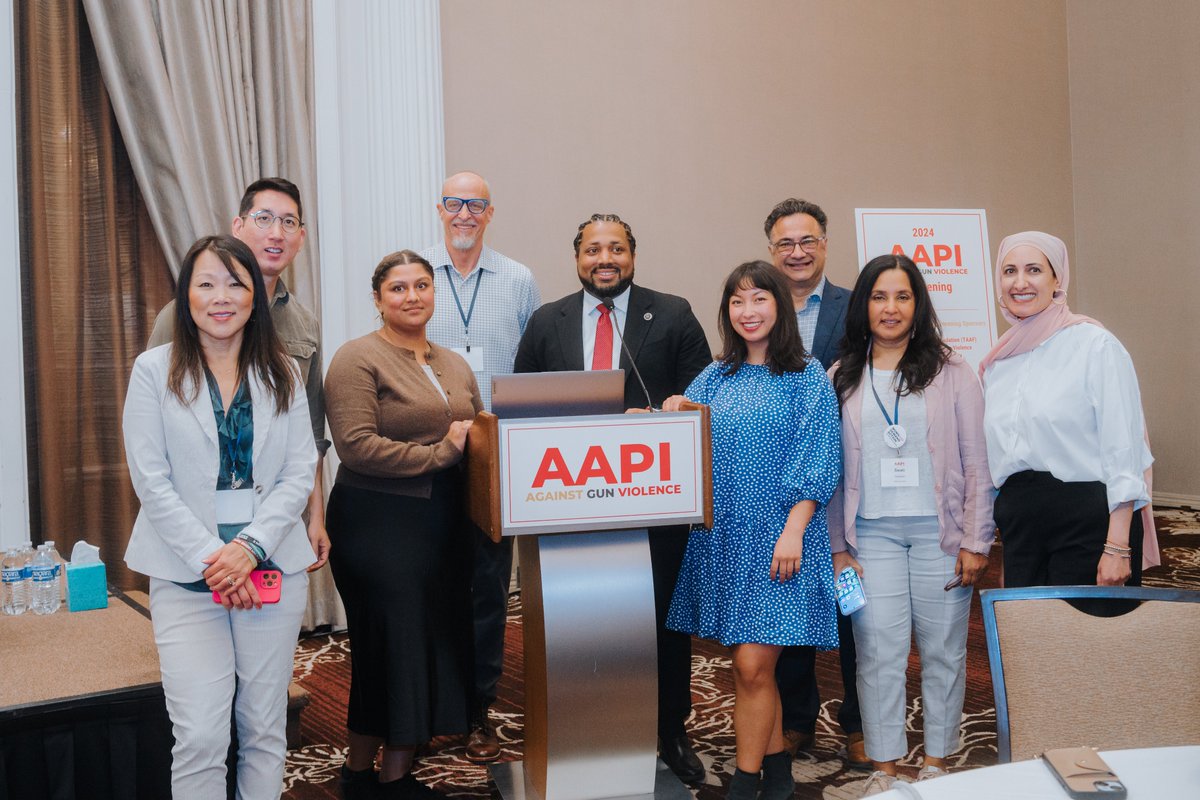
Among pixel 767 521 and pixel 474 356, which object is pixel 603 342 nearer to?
pixel 474 356

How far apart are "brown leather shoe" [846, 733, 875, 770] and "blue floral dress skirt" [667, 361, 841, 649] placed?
0.59 metres

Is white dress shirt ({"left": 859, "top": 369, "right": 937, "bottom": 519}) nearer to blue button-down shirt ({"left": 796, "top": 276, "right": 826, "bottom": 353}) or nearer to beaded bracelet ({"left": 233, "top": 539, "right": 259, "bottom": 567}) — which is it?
blue button-down shirt ({"left": 796, "top": 276, "right": 826, "bottom": 353})

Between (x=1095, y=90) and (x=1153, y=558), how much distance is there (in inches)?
256

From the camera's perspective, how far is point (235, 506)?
88.9 inches

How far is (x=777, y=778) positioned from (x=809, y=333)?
58.4 inches

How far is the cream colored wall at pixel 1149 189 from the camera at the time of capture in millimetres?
7621

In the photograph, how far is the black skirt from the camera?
2.65 metres

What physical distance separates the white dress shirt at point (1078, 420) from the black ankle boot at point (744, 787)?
103 cm

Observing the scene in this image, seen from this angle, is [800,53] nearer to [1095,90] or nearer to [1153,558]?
[1095,90]

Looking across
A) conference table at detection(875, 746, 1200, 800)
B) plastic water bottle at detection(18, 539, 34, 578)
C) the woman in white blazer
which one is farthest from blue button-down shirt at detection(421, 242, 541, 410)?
conference table at detection(875, 746, 1200, 800)

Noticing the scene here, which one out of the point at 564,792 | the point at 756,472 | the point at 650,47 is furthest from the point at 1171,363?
the point at 564,792

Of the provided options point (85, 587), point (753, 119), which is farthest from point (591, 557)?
point (753, 119)

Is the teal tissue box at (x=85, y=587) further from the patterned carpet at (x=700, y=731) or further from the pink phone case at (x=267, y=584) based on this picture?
the pink phone case at (x=267, y=584)

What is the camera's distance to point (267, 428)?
2.29 m
